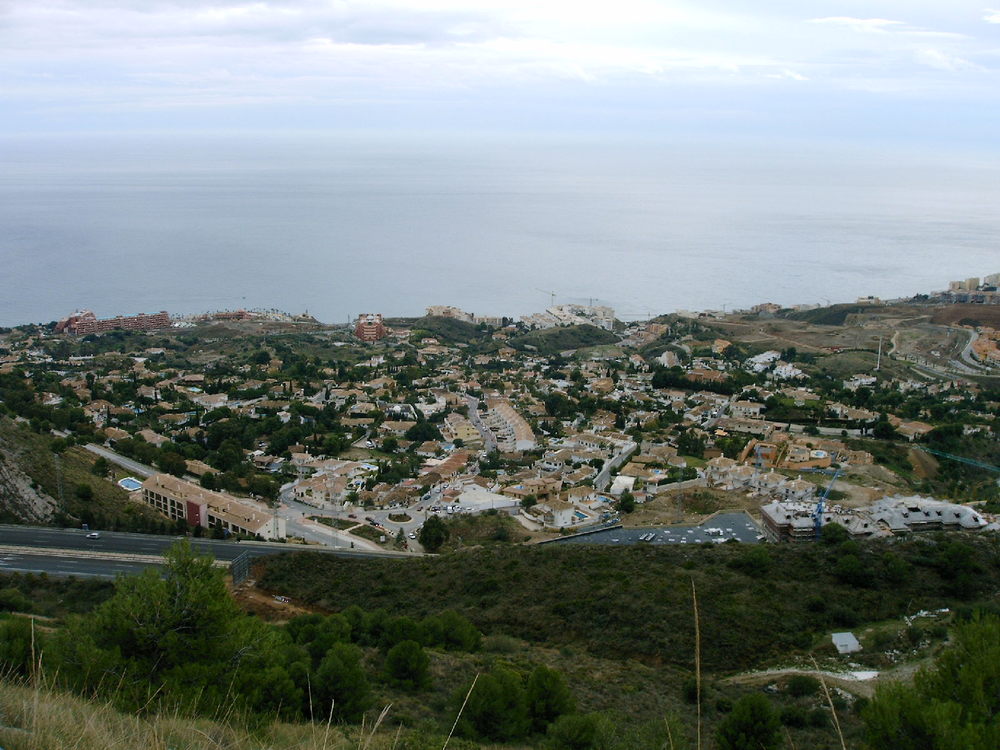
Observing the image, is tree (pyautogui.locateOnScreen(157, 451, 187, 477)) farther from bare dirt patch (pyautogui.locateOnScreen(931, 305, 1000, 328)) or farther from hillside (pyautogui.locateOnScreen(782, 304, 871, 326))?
bare dirt patch (pyautogui.locateOnScreen(931, 305, 1000, 328))

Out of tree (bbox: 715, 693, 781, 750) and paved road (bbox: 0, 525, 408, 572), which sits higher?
tree (bbox: 715, 693, 781, 750)

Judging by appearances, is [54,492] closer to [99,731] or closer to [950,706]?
[99,731]

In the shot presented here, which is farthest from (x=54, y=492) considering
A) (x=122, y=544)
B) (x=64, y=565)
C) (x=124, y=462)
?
(x=124, y=462)

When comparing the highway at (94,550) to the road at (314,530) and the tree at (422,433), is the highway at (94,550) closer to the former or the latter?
the road at (314,530)

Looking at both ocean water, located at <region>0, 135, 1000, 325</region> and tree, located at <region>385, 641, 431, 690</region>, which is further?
ocean water, located at <region>0, 135, 1000, 325</region>

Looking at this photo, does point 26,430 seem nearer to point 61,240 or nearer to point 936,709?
point 936,709

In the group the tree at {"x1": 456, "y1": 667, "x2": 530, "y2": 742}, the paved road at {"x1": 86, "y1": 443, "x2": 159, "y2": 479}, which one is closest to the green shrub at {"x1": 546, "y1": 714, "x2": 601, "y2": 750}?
the tree at {"x1": 456, "y1": 667, "x2": 530, "y2": 742}
